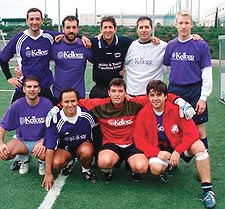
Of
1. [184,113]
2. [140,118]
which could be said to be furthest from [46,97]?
[184,113]

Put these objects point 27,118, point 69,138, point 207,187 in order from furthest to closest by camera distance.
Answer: point 27,118, point 69,138, point 207,187

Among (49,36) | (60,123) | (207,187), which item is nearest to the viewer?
(207,187)

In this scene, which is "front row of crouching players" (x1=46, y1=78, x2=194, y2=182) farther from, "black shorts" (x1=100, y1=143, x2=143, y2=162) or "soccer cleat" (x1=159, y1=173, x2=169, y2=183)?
"soccer cleat" (x1=159, y1=173, x2=169, y2=183)

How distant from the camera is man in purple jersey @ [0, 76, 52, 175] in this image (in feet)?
14.7

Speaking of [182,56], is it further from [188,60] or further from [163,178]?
[163,178]

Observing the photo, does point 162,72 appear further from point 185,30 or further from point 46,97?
point 46,97

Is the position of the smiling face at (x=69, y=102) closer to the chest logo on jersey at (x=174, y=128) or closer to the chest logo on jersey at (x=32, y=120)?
the chest logo on jersey at (x=32, y=120)

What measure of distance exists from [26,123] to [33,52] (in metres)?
0.87

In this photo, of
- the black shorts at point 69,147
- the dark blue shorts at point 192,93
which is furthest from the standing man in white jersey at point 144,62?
the black shorts at point 69,147

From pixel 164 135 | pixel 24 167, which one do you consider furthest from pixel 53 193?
pixel 164 135

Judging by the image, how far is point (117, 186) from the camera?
14.0 ft

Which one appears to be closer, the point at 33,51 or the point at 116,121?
the point at 116,121

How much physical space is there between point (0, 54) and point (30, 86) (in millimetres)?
905

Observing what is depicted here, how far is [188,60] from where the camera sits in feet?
13.7
